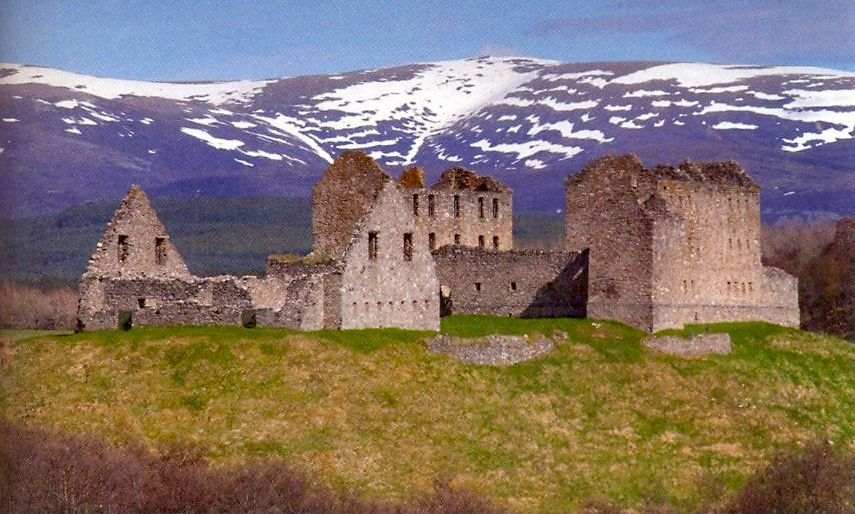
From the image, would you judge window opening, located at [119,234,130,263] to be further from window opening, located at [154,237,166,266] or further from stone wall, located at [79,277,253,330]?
stone wall, located at [79,277,253,330]

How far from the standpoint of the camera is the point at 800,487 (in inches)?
2628

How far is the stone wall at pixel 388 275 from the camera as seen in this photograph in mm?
75562

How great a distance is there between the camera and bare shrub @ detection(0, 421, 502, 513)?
5647 cm

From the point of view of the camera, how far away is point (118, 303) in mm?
74062

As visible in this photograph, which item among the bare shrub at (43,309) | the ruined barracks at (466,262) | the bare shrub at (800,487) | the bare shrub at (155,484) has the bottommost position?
the bare shrub at (800,487)

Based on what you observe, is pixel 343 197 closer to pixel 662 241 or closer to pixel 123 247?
pixel 123 247

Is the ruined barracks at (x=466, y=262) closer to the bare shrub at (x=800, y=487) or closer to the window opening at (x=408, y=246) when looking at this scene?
the window opening at (x=408, y=246)

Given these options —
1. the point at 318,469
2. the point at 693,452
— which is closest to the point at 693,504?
the point at 693,452

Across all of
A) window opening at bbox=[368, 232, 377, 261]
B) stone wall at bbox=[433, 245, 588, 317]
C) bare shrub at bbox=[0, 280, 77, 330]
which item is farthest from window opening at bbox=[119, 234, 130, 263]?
bare shrub at bbox=[0, 280, 77, 330]

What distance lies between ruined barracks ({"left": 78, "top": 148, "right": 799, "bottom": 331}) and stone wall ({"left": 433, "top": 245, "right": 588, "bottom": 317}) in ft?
0.22

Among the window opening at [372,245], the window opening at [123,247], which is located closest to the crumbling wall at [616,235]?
the window opening at [372,245]

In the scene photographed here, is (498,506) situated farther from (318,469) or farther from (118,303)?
(118,303)

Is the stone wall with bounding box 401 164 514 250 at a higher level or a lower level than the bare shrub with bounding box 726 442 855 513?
higher

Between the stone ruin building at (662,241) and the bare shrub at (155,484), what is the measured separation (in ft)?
77.6
